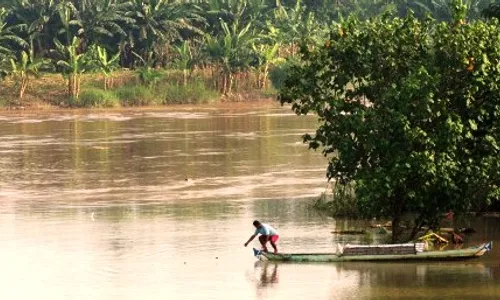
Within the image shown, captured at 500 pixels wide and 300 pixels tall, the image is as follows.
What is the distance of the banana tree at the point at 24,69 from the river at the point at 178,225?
44.0ft

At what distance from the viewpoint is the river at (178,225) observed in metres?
21.9

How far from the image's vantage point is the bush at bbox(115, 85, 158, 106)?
6906cm

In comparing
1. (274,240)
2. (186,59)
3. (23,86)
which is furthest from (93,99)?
(274,240)

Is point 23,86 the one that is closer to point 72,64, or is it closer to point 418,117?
point 72,64

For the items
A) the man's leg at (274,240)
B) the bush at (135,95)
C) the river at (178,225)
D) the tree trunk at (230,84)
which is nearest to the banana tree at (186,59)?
the bush at (135,95)

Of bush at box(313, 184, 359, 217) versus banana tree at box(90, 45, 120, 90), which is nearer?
bush at box(313, 184, 359, 217)

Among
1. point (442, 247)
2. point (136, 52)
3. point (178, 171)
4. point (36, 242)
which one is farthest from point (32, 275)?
point (136, 52)

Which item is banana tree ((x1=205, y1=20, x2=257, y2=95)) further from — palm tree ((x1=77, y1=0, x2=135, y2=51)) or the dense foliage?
the dense foliage

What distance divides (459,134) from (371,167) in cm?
181

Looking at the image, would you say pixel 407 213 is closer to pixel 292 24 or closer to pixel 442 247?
pixel 442 247

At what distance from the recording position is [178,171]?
1550 inches

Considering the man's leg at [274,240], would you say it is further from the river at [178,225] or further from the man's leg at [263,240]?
the river at [178,225]

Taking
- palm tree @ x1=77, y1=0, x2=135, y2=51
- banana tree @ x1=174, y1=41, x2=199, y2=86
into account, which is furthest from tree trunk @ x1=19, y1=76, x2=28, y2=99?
banana tree @ x1=174, y1=41, x2=199, y2=86

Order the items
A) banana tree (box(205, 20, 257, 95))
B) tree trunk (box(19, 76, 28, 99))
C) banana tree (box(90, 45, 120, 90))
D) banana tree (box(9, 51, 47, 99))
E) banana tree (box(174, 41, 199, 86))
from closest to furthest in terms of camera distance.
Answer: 1. banana tree (box(9, 51, 47, 99))
2. banana tree (box(90, 45, 120, 90))
3. tree trunk (box(19, 76, 28, 99))
4. banana tree (box(205, 20, 257, 95))
5. banana tree (box(174, 41, 199, 86))
